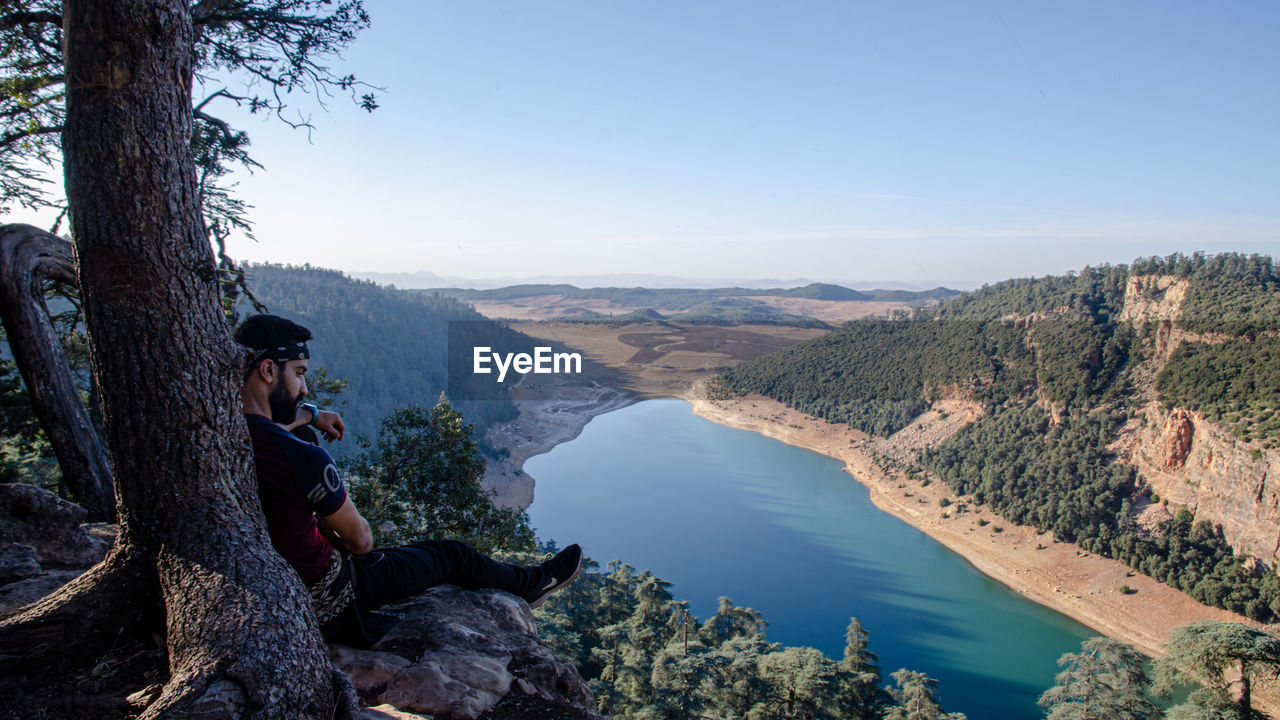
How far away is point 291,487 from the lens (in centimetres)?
266

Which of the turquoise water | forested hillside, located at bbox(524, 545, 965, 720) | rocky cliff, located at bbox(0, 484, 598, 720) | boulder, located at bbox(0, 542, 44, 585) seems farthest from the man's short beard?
the turquoise water

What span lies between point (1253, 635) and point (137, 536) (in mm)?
24467

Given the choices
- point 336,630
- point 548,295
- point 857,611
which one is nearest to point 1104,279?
point 857,611

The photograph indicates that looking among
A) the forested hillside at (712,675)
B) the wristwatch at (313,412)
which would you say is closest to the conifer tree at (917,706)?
the forested hillside at (712,675)

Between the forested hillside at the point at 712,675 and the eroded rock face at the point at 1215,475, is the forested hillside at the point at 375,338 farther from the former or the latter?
the eroded rock face at the point at 1215,475

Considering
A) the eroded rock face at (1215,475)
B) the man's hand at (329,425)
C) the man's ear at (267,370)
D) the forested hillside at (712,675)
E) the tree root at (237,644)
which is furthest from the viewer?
the eroded rock face at (1215,475)

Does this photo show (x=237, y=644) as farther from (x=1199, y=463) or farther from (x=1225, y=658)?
(x=1199, y=463)

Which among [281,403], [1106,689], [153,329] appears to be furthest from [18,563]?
[1106,689]

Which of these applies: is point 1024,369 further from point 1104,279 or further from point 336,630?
point 336,630

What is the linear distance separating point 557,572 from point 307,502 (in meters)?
1.89

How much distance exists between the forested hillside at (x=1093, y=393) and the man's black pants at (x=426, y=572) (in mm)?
32802

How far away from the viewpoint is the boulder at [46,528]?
3.69 metres

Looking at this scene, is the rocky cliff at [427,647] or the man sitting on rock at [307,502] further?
the rocky cliff at [427,647]

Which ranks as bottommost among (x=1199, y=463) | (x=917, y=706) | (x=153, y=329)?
(x=917, y=706)
